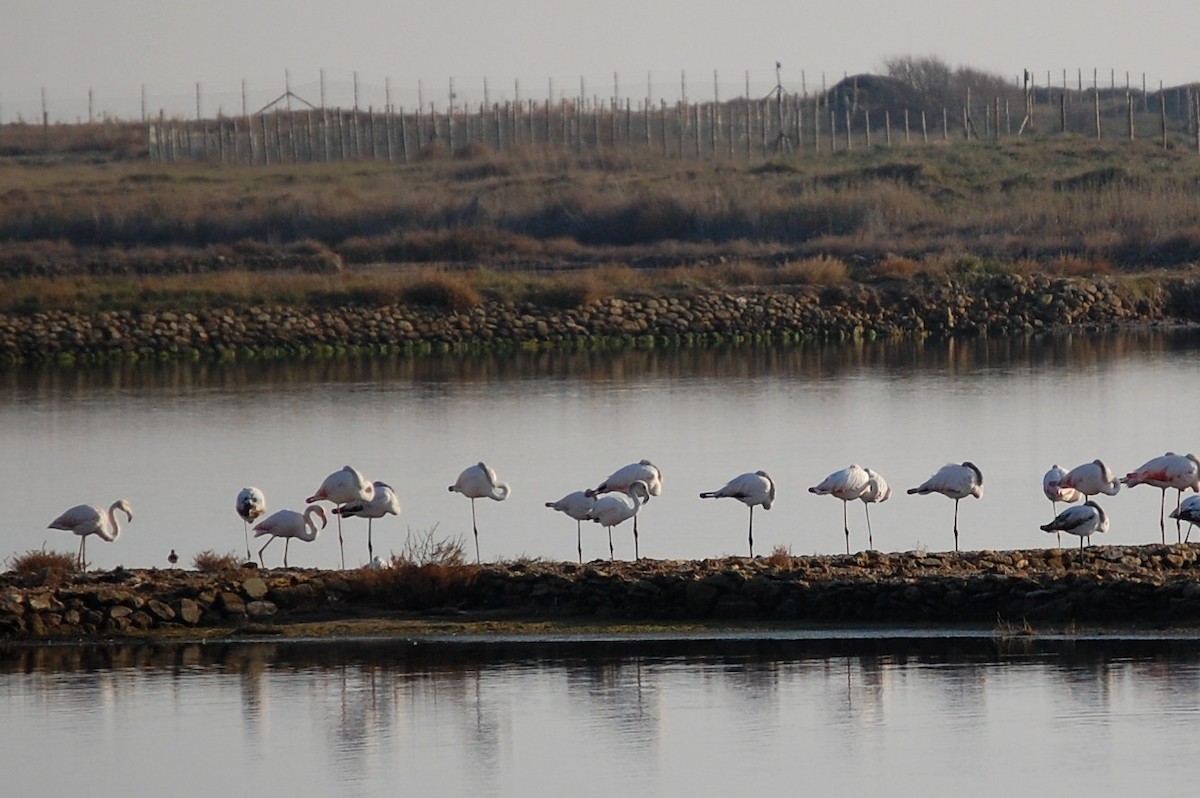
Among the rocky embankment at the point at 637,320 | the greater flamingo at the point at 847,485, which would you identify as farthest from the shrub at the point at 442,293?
the greater flamingo at the point at 847,485

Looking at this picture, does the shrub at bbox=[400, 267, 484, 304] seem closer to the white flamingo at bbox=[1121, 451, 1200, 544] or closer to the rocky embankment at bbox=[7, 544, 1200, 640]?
the white flamingo at bbox=[1121, 451, 1200, 544]

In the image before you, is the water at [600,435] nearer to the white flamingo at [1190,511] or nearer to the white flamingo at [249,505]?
the white flamingo at [249,505]

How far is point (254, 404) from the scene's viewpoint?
36281 mm

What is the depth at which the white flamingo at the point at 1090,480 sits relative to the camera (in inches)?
754

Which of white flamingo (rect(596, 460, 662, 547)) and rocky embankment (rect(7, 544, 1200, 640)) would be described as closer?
rocky embankment (rect(7, 544, 1200, 640))

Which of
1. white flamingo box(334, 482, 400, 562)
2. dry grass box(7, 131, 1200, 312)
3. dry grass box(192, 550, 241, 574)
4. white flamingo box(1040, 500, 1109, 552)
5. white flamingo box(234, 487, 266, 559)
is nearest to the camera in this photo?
white flamingo box(1040, 500, 1109, 552)

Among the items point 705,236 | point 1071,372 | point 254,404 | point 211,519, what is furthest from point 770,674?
point 705,236

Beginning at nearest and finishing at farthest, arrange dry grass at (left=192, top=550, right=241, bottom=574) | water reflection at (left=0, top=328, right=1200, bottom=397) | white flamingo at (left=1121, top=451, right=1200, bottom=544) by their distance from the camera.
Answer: dry grass at (left=192, top=550, right=241, bottom=574) < white flamingo at (left=1121, top=451, right=1200, bottom=544) < water reflection at (left=0, top=328, right=1200, bottom=397)

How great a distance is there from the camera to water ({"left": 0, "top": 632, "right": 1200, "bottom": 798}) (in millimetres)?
12180

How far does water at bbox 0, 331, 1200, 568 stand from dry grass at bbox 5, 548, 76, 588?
2476 millimetres

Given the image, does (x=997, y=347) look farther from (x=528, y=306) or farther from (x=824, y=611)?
(x=824, y=611)

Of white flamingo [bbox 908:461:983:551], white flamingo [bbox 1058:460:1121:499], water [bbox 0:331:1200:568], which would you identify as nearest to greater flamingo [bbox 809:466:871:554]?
white flamingo [bbox 908:461:983:551]

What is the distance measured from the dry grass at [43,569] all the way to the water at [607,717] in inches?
53.7

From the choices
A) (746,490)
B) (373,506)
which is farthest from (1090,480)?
(373,506)
